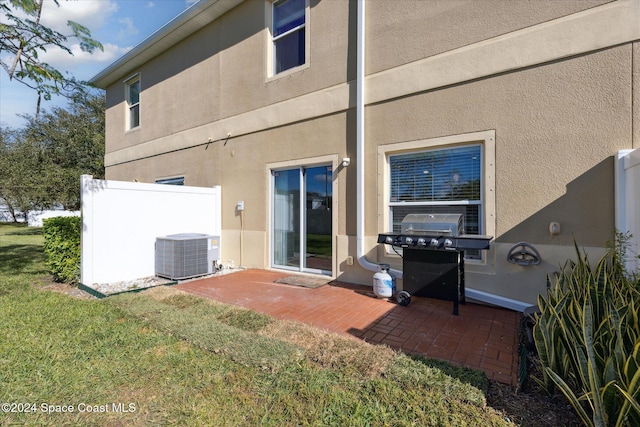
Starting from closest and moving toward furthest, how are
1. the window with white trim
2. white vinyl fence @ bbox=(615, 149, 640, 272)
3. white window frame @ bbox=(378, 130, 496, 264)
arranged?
white vinyl fence @ bbox=(615, 149, 640, 272)
white window frame @ bbox=(378, 130, 496, 264)
the window with white trim

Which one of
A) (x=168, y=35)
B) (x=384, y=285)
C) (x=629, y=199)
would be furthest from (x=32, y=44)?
(x=629, y=199)

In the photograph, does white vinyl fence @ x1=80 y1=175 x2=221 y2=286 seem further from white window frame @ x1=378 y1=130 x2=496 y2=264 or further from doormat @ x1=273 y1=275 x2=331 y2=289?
white window frame @ x1=378 y1=130 x2=496 y2=264

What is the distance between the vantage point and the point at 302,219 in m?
7.36

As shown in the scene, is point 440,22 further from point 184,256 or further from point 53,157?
point 53,157

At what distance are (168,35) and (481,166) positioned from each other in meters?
10.0

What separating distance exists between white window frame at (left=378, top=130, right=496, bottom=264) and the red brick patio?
42.1 inches

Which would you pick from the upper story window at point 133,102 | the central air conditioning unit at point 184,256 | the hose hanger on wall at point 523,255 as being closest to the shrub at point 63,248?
the central air conditioning unit at point 184,256

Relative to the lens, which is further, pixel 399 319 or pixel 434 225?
pixel 434 225

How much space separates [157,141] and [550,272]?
11.5 m

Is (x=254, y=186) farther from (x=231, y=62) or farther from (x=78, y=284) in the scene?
(x=78, y=284)

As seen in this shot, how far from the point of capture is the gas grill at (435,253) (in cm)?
454

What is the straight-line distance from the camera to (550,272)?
448 centimetres

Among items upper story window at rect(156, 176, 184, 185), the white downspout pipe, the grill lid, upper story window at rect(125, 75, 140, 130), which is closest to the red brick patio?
the white downspout pipe

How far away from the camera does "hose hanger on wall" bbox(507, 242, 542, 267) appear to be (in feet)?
15.0
